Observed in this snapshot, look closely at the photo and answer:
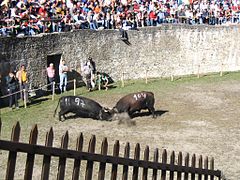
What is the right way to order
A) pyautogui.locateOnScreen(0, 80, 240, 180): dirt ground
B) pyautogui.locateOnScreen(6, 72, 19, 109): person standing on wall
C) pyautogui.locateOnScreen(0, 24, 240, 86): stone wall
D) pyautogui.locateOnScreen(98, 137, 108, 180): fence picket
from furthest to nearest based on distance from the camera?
pyautogui.locateOnScreen(0, 24, 240, 86): stone wall < pyautogui.locateOnScreen(6, 72, 19, 109): person standing on wall < pyautogui.locateOnScreen(0, 80, 240, 180): dirt ground < pyautogui.locateOnScreen(98, 137, 108, 180): fence picket

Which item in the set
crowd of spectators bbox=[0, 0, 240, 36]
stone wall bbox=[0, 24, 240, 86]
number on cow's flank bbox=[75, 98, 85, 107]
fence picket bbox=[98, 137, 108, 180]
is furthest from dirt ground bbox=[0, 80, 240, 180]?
fence picket bbox=[98, 137, 108, 180]

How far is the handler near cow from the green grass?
33.2 inches

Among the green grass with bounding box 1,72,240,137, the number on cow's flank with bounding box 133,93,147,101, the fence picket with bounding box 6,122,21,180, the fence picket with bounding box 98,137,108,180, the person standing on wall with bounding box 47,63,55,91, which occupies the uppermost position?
the fence picket with bounding box 6,122,21,180

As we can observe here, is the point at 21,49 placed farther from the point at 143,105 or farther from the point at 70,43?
the point at 143,105

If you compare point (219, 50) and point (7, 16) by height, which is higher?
point (7, 16)

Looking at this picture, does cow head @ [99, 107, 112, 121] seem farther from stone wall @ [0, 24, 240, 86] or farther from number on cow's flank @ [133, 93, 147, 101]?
stone wall @ [0, 24, 240, 86]

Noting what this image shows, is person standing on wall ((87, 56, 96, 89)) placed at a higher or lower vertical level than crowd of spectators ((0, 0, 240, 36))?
lower

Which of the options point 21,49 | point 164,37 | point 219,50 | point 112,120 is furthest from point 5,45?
point 219,50

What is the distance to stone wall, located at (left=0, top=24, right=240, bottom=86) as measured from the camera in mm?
23266

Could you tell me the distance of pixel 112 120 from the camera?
18.7m

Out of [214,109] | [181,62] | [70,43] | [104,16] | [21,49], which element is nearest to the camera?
[214,109]

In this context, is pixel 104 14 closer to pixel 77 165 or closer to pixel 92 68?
pixel 92 68

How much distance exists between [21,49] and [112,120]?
20.4 ft

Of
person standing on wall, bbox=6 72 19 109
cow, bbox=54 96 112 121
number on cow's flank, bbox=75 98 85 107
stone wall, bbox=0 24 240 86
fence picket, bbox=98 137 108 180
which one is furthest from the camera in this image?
stone wall, bbox=0 24 240 86
